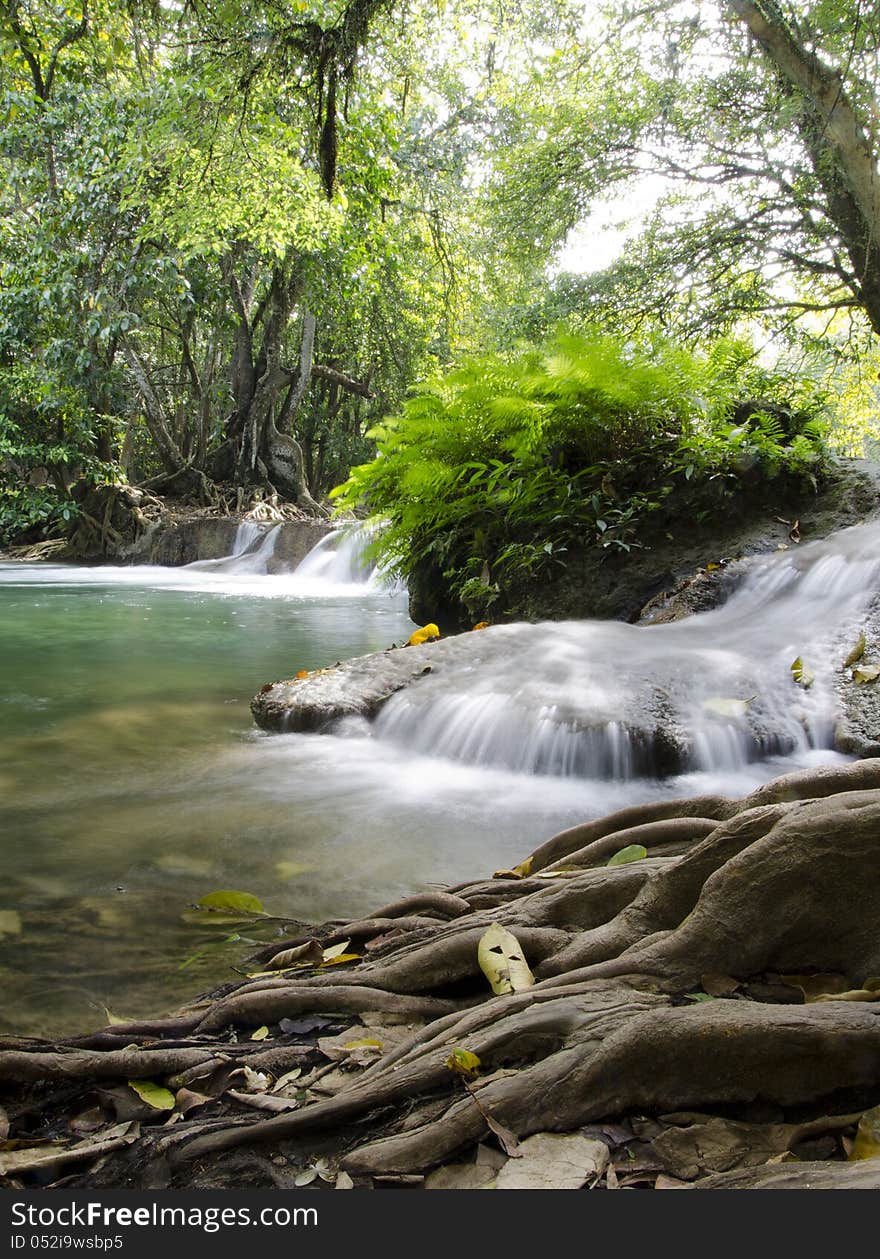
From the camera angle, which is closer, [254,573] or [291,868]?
[291,868]

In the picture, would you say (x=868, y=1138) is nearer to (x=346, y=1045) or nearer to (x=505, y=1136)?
(x=505, y=1136)

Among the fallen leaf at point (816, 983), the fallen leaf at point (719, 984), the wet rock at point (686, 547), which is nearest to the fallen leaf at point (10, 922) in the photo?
the fallen leaf at point (719, 984)

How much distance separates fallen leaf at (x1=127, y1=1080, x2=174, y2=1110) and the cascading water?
2942 mm

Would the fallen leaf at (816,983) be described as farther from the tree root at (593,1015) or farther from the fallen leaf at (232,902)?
the fallen leaf at (232,902)

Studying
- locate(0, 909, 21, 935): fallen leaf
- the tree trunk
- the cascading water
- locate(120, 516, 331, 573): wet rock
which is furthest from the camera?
locate(120, 516, 331, 573): wet rock

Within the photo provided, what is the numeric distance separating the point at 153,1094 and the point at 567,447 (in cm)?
669

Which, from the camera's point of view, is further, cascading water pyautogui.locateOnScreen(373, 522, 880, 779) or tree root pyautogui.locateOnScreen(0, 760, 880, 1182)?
cascading water pyautogui.locateOnScreen(373, 522, 880, 779)

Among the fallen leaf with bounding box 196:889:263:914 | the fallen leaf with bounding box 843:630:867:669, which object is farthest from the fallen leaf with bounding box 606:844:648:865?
the fallen leaf with bounding box 843:630:867:669

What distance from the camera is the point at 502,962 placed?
1766mm

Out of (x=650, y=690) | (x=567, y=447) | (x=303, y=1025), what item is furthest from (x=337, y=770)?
(x=567, y=447)

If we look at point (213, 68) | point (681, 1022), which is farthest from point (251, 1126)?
point (213, 68)

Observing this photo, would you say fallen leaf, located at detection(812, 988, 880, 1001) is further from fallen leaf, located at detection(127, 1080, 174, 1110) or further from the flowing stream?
the flowing stream

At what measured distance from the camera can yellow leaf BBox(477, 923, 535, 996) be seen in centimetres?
171

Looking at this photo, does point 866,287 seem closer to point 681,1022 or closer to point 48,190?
point 681,1022
